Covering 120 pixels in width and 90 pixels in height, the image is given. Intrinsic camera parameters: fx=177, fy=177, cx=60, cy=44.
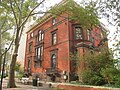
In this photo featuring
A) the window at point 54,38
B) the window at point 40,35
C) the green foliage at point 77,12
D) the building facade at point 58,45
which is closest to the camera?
the green foliage at point 77,12

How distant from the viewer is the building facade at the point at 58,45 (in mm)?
23531

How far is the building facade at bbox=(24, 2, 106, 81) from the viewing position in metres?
23.5

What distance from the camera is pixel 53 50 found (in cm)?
2753

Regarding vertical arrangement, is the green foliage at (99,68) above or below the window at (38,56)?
below

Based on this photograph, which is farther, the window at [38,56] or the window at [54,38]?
the window at [38,56]

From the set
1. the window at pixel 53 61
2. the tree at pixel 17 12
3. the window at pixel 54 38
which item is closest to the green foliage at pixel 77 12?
the tree at pixel 17 12

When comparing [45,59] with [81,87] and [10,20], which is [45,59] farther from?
[81,87]

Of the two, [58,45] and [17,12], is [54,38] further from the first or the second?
[17,12]

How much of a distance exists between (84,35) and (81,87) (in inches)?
479

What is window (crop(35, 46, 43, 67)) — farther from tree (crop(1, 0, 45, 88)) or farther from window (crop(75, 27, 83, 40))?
tree (crop(1, 0, 45, 88))

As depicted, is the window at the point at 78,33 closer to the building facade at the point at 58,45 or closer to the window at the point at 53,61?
the building facade at the point at 58,45

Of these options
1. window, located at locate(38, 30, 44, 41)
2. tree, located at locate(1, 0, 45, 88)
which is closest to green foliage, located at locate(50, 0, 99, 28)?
tree, located at locate(1, 0, 45, 88)

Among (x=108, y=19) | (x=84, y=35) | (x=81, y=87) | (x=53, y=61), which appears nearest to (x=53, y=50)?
(x=53, y=61)

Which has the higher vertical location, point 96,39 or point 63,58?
point 96,39
